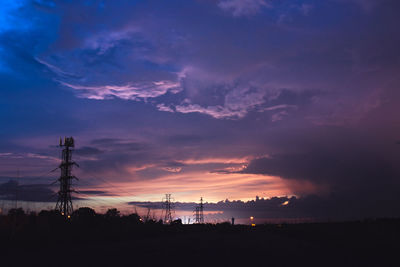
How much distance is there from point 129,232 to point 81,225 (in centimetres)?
563

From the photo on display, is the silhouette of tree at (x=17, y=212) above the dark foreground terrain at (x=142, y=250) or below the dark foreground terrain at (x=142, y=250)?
above

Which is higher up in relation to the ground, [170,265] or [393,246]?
[170,265]

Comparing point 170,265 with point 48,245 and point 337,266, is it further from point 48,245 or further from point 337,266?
point 48,245

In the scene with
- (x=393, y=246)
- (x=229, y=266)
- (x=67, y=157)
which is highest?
(x=67, y=157)

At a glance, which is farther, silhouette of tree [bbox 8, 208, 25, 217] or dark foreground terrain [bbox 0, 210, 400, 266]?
silhouette of tree [bbox 8, 208, 25, 217]

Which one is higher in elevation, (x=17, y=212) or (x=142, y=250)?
(x=17, y=212)

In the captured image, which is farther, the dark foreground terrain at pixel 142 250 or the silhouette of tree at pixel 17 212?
the silhouette of tree at pixel 17 212

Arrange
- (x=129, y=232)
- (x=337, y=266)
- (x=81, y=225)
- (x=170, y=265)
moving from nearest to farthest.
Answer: (x=170, y=265) < (x=337, y=266) < (x=81, y=225) < (x=129, y=232)

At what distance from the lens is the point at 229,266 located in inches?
517

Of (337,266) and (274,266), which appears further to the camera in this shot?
(337,266)

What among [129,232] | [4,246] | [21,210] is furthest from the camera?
[129,232]

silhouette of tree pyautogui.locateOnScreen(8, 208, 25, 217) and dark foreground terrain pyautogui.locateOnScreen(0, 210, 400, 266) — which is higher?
silhouette of tree pyautogui.locateOnScreen(8, 208, 25, 217)

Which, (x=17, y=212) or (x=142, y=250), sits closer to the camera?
(x=142, y=250)

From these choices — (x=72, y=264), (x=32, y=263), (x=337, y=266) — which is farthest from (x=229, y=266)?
(x=32, y=263)
